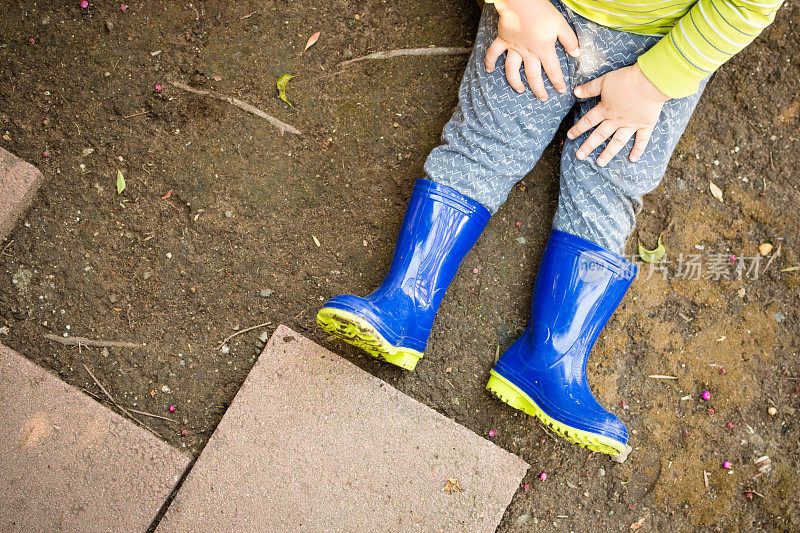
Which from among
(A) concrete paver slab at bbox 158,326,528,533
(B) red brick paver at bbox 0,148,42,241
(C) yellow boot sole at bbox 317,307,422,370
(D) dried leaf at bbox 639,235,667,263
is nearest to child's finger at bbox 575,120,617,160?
(D) dried leaf at bbox 639,235,667,263

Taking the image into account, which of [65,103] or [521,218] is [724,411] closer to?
[521,218]

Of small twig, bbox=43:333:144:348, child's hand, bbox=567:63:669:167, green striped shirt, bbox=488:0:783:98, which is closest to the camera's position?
green striped shirt, bbox=488:0:783:98

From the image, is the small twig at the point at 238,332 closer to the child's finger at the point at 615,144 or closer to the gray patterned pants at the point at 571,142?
the gray patterned pants at the point at 571,142

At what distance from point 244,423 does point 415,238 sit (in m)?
0.64

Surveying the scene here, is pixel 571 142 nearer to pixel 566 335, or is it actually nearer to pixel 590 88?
Answer: pixel 590 88

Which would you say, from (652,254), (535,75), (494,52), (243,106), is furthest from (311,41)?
(652,254)

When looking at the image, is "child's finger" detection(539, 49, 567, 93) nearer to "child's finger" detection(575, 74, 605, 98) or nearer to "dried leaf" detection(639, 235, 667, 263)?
"child's finger" detection(575, 74, 605, 98)

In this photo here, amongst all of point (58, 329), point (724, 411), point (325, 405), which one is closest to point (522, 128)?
point (325, 405)

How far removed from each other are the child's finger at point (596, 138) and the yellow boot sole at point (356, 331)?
63 cm

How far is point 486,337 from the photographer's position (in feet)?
→ 4.77

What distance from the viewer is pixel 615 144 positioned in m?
1.24

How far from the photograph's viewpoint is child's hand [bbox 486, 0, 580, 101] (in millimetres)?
1191

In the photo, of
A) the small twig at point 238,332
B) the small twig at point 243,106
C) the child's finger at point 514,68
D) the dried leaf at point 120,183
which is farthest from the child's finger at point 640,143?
the dried leaf at point 120,183

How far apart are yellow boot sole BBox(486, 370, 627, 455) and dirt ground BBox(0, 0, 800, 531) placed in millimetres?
86
